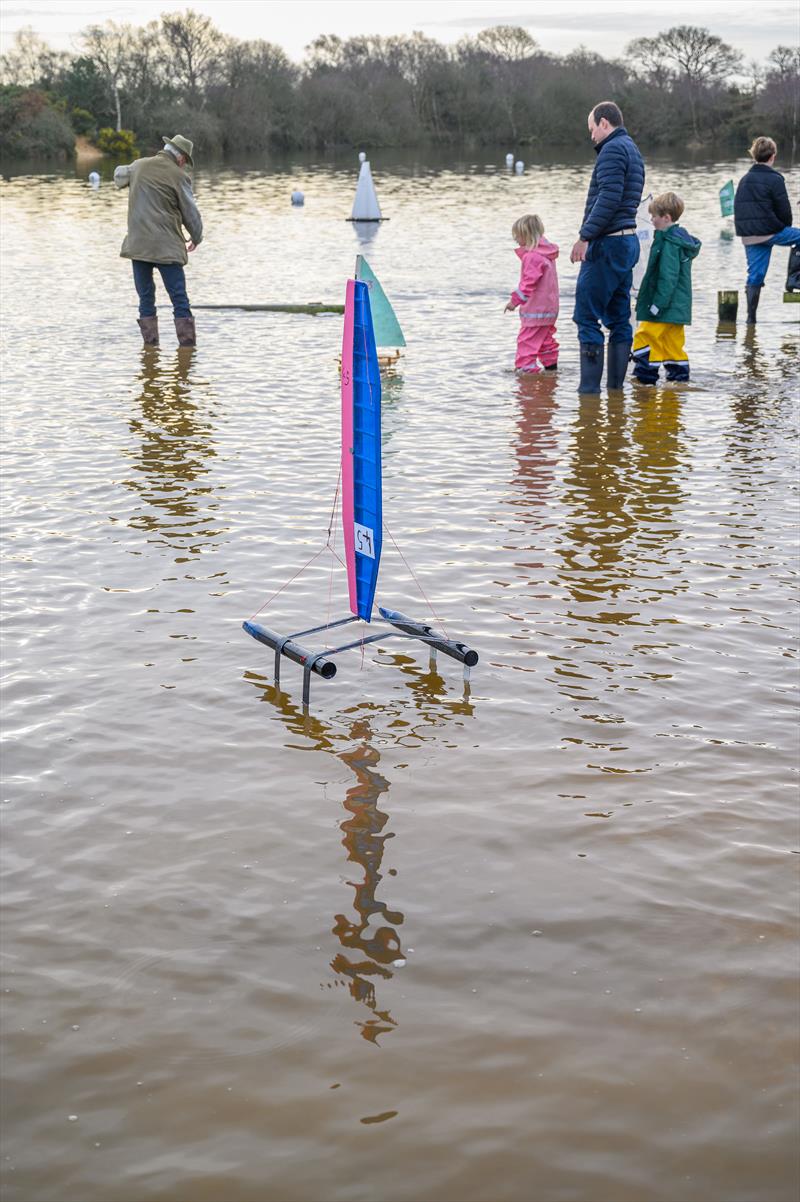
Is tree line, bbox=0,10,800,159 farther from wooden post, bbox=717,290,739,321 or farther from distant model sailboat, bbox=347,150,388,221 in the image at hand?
wooden post, bbox=717,290,739,321

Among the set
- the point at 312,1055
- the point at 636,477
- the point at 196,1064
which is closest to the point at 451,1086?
the point at 312,1055

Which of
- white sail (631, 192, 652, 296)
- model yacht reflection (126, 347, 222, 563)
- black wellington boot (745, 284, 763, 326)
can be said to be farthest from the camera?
black wellington boot (745, 284, 763, 326)

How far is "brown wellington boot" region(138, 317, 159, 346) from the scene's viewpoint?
44.4ft

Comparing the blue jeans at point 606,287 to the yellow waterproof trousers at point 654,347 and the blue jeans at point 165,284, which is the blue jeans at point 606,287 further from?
the blue jeans at point 165,284

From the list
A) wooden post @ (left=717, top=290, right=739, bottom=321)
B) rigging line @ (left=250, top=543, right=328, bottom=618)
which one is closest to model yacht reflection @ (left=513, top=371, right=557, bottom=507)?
rigging line @ (left=250, top=543, right=328, bottom=618)

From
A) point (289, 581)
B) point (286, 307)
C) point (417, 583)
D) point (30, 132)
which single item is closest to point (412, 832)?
point (417, 583)

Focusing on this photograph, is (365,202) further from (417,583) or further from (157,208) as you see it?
(417,583)

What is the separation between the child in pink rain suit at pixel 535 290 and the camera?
11.2 m

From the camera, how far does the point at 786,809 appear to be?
4.30 meters

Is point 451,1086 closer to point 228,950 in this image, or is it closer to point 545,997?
point 545,997

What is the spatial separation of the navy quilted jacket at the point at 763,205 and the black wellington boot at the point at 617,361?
3380mm

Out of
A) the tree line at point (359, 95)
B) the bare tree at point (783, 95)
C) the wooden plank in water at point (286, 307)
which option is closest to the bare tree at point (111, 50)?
the tree line at point (359, 95)

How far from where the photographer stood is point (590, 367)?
10.8 m

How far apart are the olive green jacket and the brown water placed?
13.1ft
